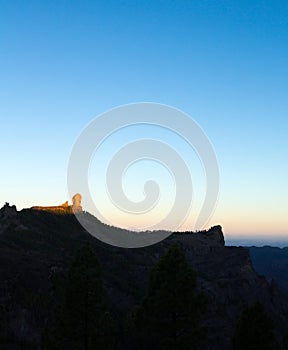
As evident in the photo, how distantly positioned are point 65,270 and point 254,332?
7574cm

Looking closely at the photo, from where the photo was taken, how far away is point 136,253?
181 m

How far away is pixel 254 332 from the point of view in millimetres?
31031

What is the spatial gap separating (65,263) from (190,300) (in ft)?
288

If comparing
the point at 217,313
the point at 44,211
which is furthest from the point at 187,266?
the point at 44,211

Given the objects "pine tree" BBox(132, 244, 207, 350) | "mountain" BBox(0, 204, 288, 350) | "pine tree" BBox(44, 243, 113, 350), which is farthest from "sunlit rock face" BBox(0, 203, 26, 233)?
"pine tree" BBox(132, 244, 207, 350)

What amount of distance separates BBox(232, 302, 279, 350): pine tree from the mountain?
37.2 metres

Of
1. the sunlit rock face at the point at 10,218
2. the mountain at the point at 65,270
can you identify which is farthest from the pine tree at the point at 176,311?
the sunlit rock face at the point at 10,218

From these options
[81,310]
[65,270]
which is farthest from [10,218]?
[81,310]

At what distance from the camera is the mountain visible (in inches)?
3014

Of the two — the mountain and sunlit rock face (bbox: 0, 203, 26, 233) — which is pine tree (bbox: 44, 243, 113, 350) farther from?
sunlit rock face (bbox: 0, 203, 26, 233)

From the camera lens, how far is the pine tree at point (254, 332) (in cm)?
3077

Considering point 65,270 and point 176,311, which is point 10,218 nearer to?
point 65,270

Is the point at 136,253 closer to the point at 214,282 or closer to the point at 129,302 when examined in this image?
the point at 214,282

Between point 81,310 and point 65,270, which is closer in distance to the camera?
point 81,310
